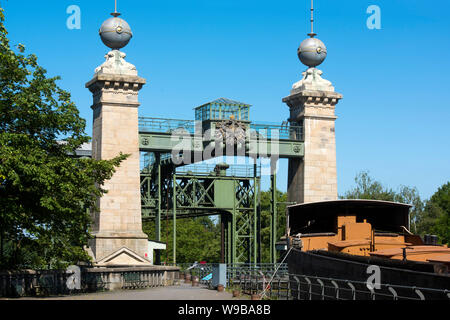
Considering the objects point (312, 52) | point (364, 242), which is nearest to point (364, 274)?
point (364, 242)

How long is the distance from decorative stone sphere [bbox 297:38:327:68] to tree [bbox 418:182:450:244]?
37285 mm

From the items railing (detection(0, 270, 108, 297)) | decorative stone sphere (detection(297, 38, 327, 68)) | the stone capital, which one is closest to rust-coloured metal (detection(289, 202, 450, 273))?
railing (detection(0, 270, 108, 297))

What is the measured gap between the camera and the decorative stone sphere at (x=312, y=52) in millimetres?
54969

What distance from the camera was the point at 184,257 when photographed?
11275 cm

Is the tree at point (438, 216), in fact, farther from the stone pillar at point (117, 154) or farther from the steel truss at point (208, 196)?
the stone pillar at point (117, 154)

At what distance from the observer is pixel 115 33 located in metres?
50.0

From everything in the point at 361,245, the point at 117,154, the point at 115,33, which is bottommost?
the point at 361,245

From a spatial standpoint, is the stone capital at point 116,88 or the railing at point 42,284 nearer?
the railing at point 42,284

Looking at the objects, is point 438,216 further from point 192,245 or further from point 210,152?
point 210,152

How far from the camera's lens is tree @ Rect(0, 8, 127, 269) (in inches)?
1238

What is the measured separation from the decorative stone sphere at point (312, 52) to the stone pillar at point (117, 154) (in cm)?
1233

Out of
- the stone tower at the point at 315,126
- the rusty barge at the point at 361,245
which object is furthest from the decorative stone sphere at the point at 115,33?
the rusty barge at the point at 361,245

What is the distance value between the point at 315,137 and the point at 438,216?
54037mm
